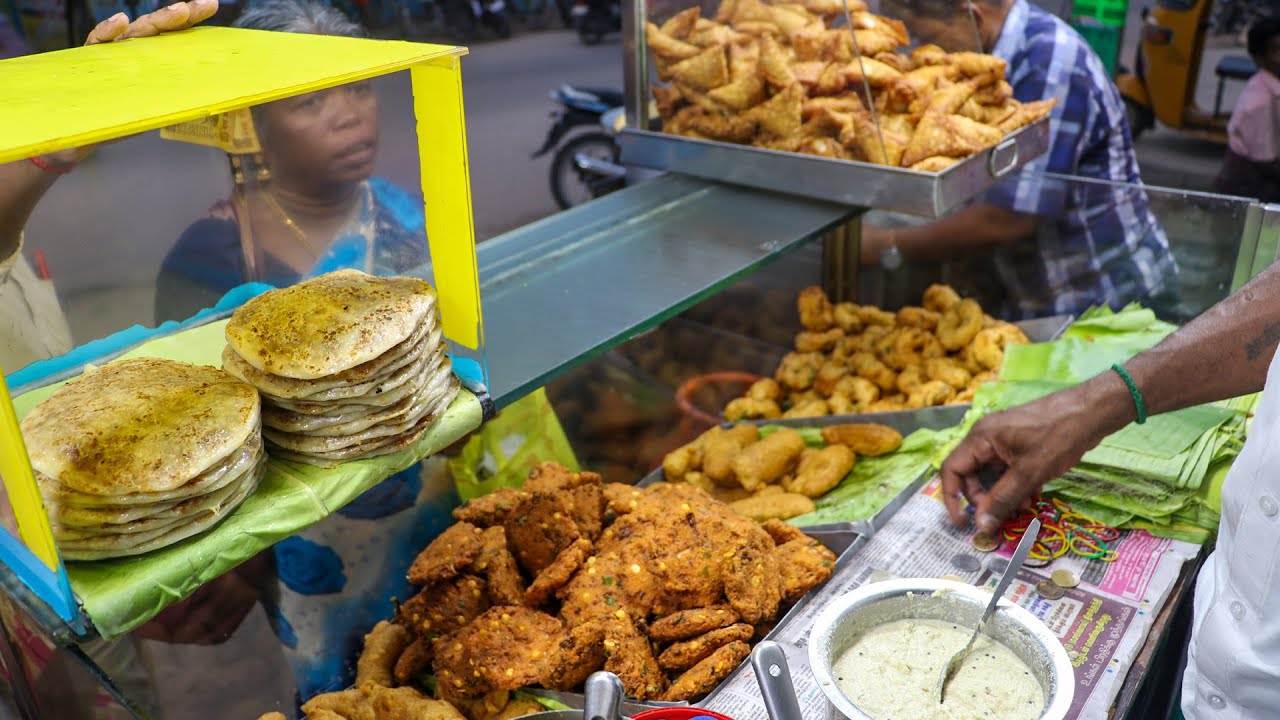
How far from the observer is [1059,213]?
114 inches

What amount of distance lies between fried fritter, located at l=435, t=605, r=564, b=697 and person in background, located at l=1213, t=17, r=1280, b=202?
5.83 m

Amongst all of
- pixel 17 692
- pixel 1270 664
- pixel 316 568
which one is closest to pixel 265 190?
pixel 316 568

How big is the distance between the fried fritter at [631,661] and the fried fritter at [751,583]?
0.19 m

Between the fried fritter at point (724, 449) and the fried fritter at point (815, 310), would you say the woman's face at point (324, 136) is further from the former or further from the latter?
the fried fritter at point (815, 310)

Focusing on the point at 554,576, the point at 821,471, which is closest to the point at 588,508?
the point at 554,576

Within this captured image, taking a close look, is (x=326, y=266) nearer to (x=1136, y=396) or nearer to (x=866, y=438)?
(x=866, y=438)

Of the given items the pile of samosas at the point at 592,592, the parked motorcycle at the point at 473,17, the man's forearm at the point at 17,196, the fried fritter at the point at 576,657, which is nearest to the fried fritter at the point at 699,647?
the pile of samosas at the point at 592,592

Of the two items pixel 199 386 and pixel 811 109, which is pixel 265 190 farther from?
pixel 811 109

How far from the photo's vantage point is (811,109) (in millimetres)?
2627

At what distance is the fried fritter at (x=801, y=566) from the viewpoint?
178 cm

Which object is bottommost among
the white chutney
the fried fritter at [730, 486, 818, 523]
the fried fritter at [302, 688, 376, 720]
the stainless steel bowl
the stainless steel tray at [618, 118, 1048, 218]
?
the fried fritter at [302, 688, 376, 720]

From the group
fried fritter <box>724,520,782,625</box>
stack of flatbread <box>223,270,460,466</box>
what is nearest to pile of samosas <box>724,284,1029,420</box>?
fried fritter <box>724,520,782,625</box>

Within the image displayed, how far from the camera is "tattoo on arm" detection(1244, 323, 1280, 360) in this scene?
1.71 metres

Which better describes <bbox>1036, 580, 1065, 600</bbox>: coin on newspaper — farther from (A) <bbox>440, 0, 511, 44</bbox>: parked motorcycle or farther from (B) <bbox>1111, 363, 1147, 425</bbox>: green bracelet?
(A) <bbox>440, 0, 511, 44</bbox>: parked motorcycle
